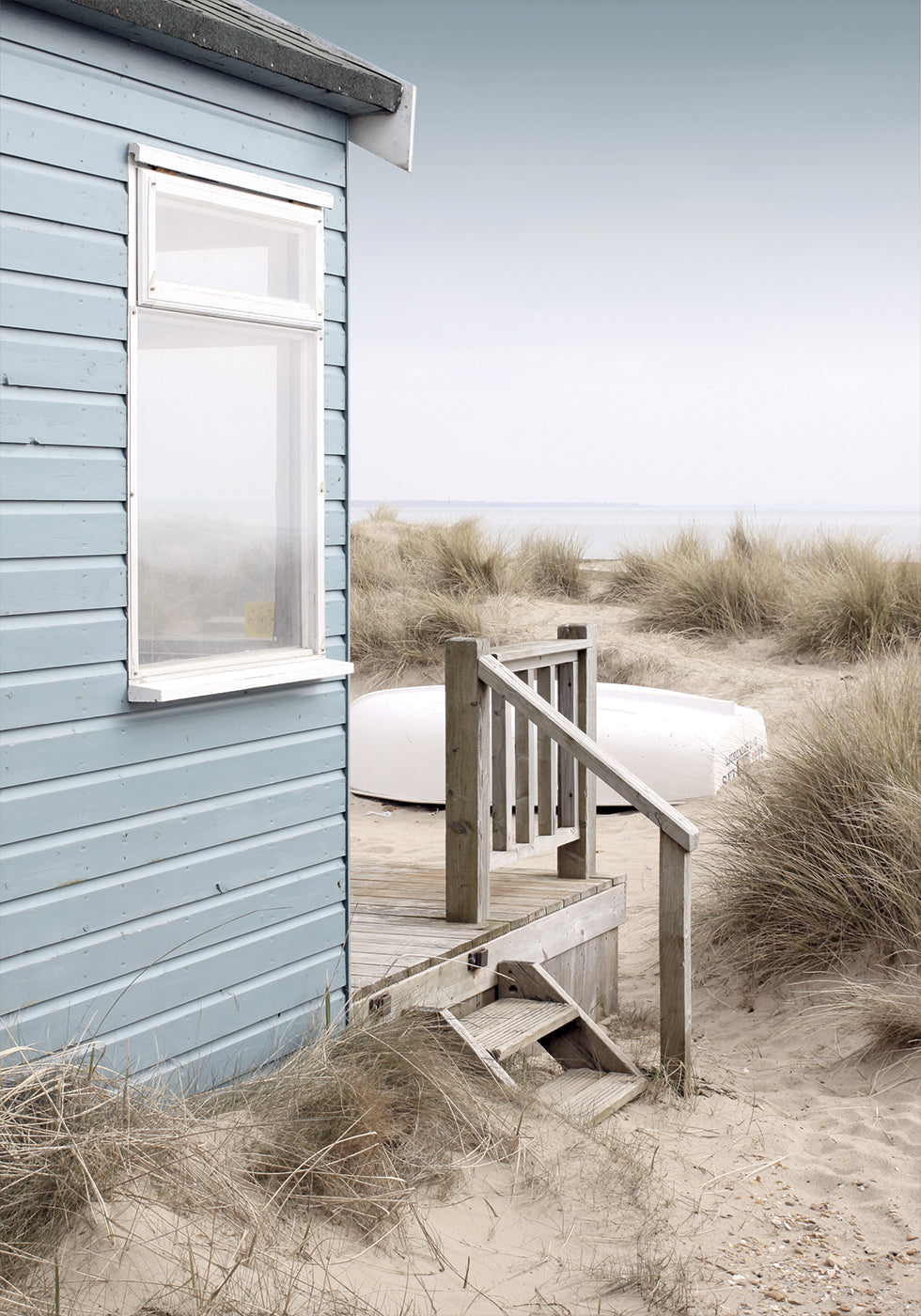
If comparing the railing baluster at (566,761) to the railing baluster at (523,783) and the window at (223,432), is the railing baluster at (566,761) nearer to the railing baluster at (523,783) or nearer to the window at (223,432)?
the railing baluster at (523,783)

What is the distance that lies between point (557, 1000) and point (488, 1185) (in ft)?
4.38

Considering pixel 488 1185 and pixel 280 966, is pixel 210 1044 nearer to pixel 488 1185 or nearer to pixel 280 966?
pixel 280 966

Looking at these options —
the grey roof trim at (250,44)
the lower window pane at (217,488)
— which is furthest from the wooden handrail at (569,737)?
the grey roof trim at (250,44)

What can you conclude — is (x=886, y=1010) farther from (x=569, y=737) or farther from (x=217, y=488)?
(x=217, y=488)

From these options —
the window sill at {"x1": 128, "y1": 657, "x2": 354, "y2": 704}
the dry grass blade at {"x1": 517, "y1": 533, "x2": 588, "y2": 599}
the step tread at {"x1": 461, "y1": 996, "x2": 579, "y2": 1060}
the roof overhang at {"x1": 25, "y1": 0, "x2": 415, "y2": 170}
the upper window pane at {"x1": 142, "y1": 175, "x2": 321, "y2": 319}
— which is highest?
the roof overhang at {"x1": 25, "y1": 0, "x2": 415, "y2": 170}

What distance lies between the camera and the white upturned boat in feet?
32.1

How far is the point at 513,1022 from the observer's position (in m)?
4.87

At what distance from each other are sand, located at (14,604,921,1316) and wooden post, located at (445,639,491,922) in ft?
3.48

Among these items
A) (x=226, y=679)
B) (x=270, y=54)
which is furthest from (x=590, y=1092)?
(x=270, y=54)

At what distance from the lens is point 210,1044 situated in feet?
13.6

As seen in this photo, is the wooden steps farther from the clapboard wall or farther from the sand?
the clapboard wall

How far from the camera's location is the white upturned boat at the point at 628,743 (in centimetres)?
980

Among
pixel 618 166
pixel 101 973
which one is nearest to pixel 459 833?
pixel 101 973

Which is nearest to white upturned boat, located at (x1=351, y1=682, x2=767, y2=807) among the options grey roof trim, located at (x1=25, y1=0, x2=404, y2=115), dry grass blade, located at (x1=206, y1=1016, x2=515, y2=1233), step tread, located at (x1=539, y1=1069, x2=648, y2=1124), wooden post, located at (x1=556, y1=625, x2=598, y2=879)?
wooden post, located at (x1=556, y1=625, x2=598, y2=879)
